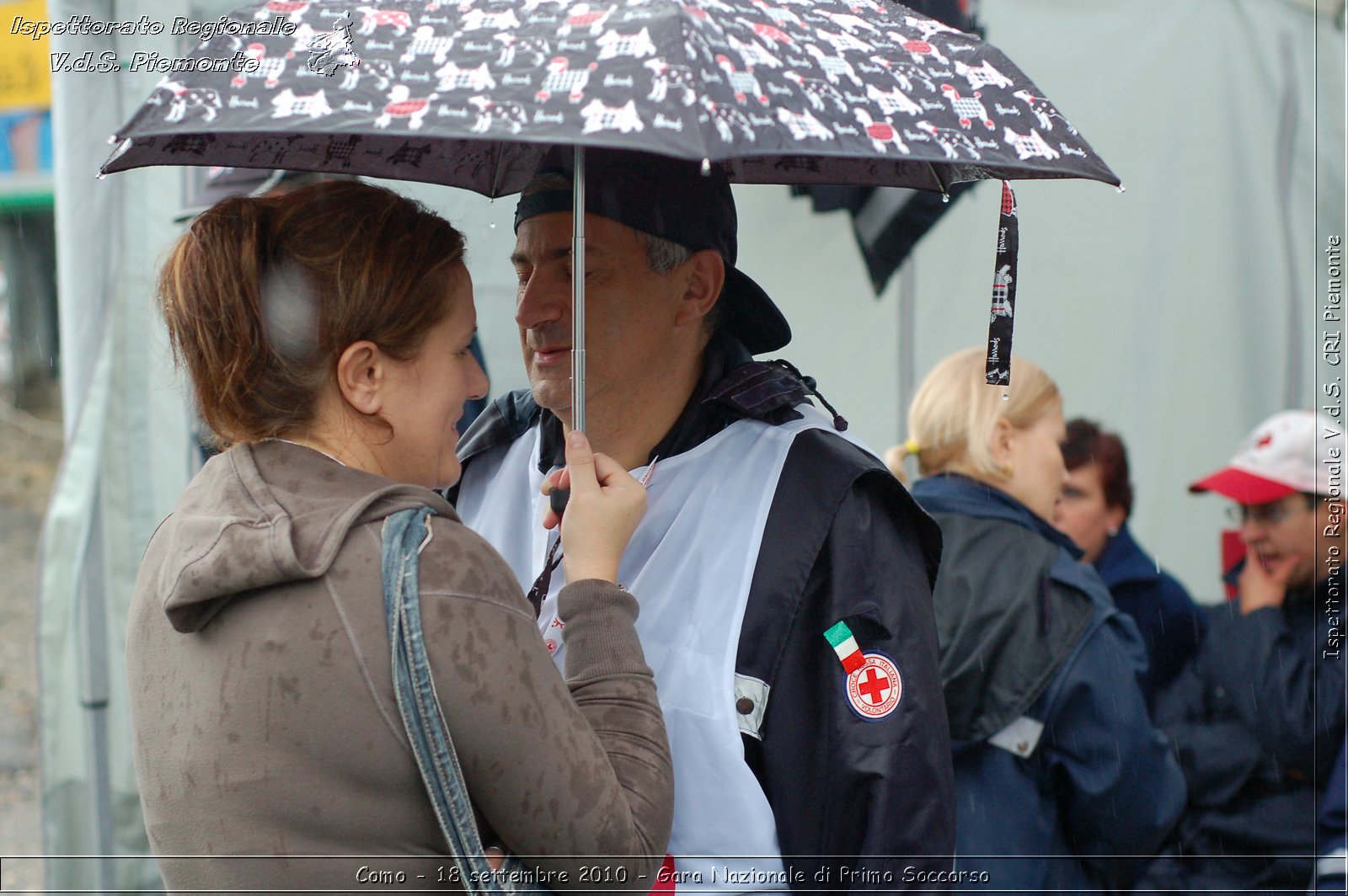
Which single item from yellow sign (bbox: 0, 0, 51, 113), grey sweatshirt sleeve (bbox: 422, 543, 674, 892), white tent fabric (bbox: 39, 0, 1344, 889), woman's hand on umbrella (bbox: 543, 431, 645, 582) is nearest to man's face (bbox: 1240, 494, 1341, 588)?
white tent fabric (bbox: 39, 0, 1344, 889)

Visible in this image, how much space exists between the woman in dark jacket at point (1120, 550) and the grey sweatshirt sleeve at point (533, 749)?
2.75 m

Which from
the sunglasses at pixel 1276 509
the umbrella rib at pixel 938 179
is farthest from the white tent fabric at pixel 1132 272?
the umbrella rib at pixel 938 179

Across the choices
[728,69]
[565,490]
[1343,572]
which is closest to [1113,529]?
[1343,572]

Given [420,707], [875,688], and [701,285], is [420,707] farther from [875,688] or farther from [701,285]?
[701,285]

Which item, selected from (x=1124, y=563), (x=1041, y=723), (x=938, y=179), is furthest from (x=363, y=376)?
(x=1124, y=563)

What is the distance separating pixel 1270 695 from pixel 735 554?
180 cm

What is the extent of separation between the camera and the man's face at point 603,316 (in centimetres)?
206

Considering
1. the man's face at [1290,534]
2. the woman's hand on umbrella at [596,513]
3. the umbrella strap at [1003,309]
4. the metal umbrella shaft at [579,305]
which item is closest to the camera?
the woman's hand on umbrella at [596,513]

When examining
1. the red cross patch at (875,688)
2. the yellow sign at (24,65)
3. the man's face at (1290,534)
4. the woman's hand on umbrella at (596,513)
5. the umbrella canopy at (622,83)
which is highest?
the yellow sign at (24,65)

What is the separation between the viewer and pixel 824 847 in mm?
1840

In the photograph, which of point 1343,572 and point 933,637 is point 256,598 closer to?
point 933,637

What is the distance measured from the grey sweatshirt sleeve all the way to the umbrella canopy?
507mm

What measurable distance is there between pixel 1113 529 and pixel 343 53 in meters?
3.27

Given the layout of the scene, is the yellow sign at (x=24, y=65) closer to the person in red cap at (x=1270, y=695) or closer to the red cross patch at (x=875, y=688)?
the red cross patch at (x=875, y=688)
